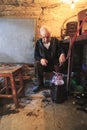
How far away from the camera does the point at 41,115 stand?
1644mm

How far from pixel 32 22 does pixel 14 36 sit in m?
0.47

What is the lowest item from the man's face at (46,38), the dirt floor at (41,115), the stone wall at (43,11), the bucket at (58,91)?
the dirt floor at (41,115)

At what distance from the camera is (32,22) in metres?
2.95

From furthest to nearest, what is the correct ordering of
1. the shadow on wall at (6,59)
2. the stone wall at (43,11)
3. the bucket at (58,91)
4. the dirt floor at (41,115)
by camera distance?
the shadow on wall at (6,59)
the stone wall at (43,11)
the bucket at (58,91)
the dirt floor at (41,115)

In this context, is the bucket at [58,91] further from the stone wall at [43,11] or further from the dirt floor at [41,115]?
the stone wall at [43,11]

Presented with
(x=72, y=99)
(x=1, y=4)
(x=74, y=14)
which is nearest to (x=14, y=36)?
(x=1, y=4)

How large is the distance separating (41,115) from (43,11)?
7.03 ft

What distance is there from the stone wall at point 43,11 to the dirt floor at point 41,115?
5.32 ft

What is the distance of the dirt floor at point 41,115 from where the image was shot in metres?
1.44

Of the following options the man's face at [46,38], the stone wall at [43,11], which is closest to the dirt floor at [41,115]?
the man's face at [46,38]

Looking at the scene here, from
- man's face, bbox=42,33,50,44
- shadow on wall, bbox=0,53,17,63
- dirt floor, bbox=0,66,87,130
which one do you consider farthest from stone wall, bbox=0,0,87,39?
dirt floor, bbox=0,66,87,130

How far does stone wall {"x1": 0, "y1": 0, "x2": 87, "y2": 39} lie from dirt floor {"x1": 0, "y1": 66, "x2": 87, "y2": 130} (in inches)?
63.8


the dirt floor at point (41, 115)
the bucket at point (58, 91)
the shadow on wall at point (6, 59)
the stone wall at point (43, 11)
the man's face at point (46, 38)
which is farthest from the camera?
the shadow on wall at point (6, 59)

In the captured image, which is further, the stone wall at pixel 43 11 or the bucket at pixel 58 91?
the stone wall at pixel 43 11
